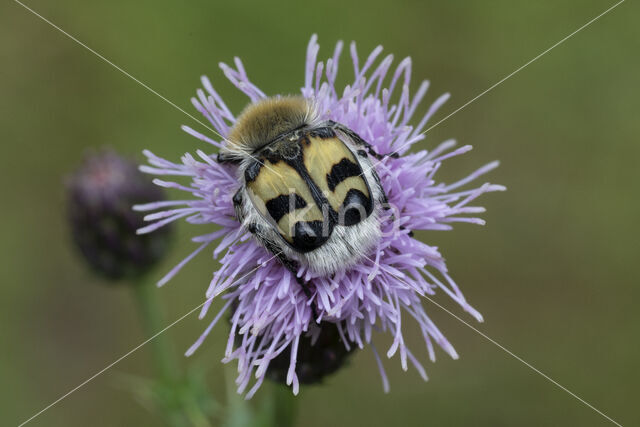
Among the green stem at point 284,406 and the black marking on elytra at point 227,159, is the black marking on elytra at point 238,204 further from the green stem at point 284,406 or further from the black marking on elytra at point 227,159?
the green stem at point 284,406

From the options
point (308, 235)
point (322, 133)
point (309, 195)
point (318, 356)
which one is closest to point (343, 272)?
point (308, 235)

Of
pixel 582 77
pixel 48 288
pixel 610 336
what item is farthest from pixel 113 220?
pixel 582 77

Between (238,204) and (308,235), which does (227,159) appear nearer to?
(238,204)

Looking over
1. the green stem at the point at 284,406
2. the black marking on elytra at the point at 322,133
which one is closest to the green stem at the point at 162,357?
the green stem at the point at 284,406

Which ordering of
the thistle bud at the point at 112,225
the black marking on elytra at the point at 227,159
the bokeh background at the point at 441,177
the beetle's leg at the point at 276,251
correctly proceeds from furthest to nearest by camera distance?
1. the bokeh background at the point at 441,177
2. the thistle bud at the point at 112,225
3. the black marking on elytra at the point at 227,159
4. the beetle's leg at the point at 276,251

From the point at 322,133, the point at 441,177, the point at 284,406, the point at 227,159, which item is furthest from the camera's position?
the point at 441,177

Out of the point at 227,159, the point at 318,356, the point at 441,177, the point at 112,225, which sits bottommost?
the point at 318,356

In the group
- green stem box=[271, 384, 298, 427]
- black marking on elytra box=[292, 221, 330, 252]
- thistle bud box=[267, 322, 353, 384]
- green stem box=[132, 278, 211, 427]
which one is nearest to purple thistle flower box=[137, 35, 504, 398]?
thistle bud box=[267, 322, 353, 384]
